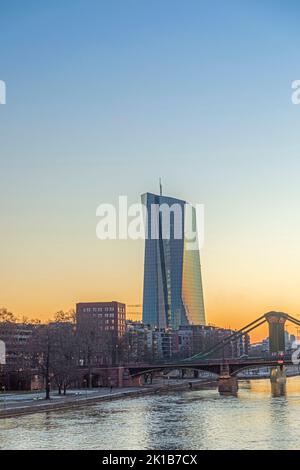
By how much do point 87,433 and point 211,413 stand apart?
19230 mm

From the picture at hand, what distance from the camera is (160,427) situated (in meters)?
58.8

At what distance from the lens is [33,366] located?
10906 cm

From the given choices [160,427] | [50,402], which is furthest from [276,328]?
[160,427]

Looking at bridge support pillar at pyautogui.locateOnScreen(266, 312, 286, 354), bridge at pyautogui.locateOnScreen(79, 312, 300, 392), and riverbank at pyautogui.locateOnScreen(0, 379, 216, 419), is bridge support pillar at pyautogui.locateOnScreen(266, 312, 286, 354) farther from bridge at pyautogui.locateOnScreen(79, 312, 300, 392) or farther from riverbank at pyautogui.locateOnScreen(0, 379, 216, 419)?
riverbank at pyautogui.locateOnScreen(0, 379, 216, 419)

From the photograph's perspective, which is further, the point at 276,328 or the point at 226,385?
the point at 276,328

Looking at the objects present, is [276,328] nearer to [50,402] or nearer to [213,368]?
[213,368]

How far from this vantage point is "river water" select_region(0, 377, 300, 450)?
4909cm

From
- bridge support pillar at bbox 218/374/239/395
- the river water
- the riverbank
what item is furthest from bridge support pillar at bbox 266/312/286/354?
the river water

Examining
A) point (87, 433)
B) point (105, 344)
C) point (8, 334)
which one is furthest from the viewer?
point (105, 344)

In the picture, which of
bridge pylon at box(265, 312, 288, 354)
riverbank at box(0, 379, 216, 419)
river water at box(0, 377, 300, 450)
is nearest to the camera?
river water at box(0, 377, 300, 450)

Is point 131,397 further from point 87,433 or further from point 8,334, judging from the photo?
point 87,433

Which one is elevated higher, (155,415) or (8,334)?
(8,334)
